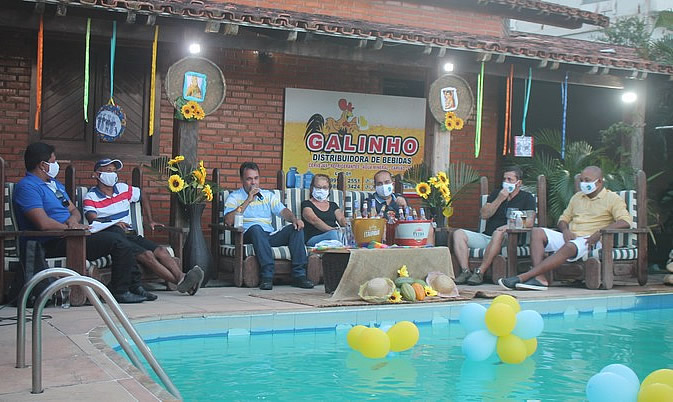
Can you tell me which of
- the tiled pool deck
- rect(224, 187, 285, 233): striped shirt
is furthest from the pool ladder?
rect(224, 187, 285, 233): striped shirt

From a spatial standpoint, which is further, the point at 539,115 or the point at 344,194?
the point at 539,115

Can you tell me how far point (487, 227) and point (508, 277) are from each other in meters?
0.75

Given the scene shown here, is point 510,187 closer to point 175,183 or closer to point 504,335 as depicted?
point 175,183

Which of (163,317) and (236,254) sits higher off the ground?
(236,254)

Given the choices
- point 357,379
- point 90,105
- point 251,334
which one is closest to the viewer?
point 357,379

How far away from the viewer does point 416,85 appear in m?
13.1

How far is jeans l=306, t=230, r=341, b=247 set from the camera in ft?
30.3

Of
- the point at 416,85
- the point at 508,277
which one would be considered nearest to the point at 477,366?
the point at 508,277

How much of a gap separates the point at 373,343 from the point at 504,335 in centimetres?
92

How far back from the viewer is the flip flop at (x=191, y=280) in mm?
7898

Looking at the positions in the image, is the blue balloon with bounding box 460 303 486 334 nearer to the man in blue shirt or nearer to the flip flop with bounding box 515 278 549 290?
the man in blue shirt

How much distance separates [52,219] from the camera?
7.27 metres

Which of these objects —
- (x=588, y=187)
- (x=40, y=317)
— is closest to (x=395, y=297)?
(x=588, y=187)

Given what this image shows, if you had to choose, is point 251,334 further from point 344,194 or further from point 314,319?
point 344,194
